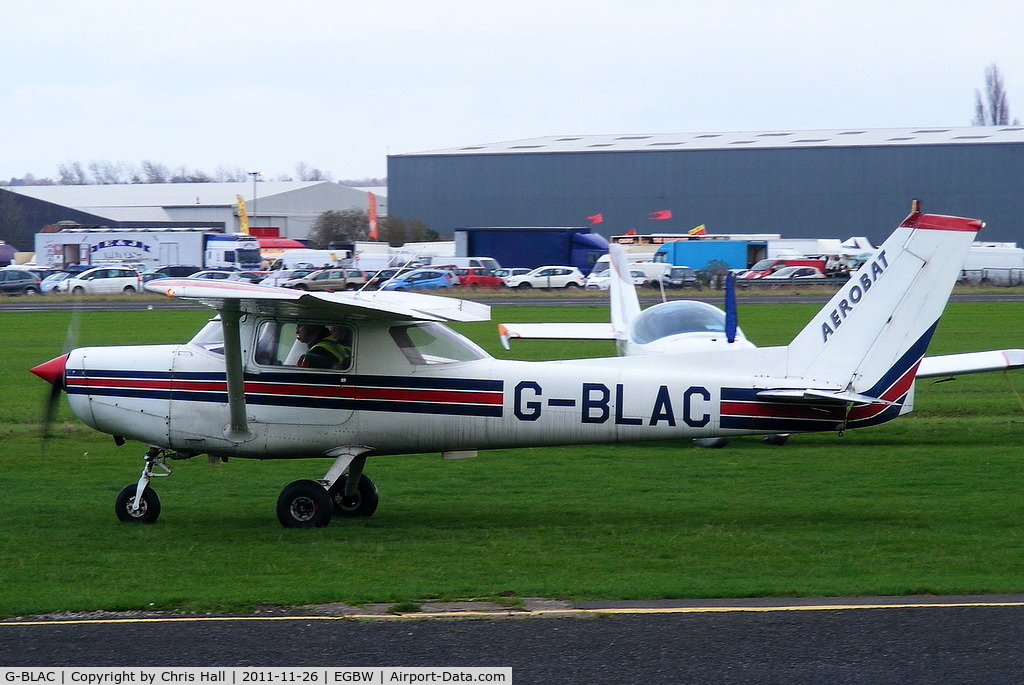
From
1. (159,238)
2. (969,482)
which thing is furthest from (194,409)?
(159,238)

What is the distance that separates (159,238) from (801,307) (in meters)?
36.8

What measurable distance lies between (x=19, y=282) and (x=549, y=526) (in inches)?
1878

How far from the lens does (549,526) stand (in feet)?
33.2

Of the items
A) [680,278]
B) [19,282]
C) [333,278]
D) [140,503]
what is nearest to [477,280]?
[333,278]

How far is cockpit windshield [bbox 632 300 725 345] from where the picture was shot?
601 inches

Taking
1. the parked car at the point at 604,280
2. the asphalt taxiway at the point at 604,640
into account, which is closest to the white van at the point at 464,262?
the parked car at the point at 604,280

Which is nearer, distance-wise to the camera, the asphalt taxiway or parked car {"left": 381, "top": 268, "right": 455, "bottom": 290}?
the asphalt taxiway

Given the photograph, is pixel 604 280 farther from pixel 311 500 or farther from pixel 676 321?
pixel 311 500

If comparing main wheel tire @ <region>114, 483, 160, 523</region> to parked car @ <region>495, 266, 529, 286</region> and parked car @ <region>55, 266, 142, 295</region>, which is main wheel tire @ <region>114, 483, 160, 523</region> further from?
parked car @ <region>495, 266, 529, 286</region>

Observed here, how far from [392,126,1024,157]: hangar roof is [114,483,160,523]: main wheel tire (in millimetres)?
65418

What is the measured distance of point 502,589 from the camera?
7.80 m

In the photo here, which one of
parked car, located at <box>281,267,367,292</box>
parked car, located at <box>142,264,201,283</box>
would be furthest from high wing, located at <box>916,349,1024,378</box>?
parked car, located at <box>142,264,201,283</box>

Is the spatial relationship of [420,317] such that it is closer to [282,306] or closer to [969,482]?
[282,306]

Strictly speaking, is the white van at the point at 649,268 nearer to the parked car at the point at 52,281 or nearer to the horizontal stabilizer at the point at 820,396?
the parked car at the point at 52,281
